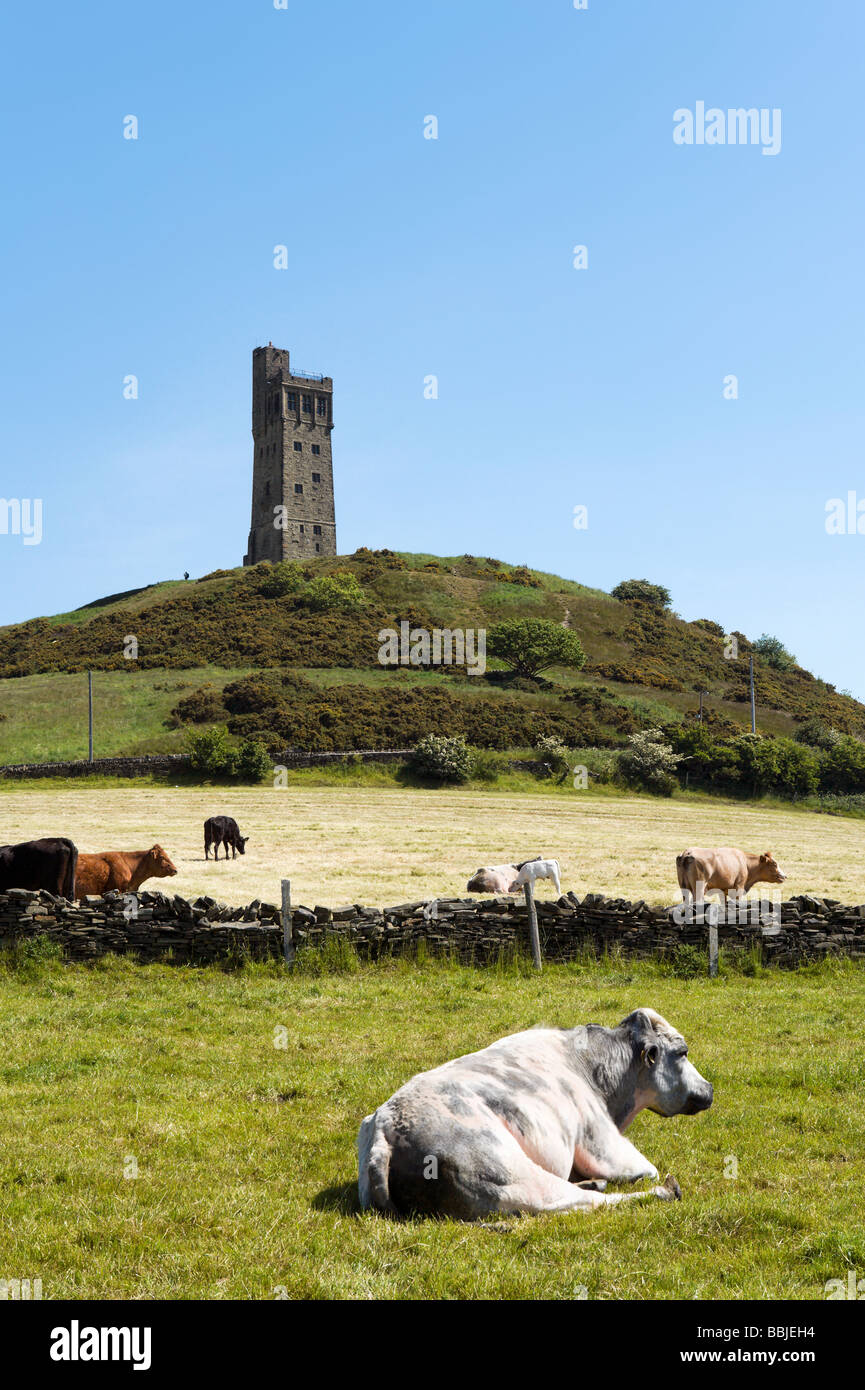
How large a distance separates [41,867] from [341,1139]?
13.0 metres

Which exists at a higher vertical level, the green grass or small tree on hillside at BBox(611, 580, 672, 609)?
small tree on hillside at BBox(611, 580, 672, 609)

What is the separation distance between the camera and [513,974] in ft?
49.0

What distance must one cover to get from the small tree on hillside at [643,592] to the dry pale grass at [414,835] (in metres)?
67.4

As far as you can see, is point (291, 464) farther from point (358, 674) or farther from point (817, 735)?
point (817, 735)

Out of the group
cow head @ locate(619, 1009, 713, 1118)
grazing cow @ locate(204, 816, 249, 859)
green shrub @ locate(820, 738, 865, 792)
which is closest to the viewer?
A: cow head @ locate(619, 1009, 713, 1118)

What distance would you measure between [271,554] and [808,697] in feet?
204

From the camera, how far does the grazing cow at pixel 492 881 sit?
2333 centimetres

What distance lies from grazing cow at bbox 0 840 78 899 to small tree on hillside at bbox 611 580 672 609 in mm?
105807

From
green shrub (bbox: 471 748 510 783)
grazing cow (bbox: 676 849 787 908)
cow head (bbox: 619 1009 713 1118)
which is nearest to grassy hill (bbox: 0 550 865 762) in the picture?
green shrub (bbox: 471 748 510 783)

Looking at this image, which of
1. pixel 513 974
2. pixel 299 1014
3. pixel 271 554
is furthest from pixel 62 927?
pixel 271 554

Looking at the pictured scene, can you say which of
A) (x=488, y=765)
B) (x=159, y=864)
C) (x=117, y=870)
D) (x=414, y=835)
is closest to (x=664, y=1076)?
(x=117, y=870)

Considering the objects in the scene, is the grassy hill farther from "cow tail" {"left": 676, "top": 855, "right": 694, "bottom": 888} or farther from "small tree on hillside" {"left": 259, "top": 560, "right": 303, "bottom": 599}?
"cow tail" {"left": 676, "top": 855, "right": 694, "bottom": 888}

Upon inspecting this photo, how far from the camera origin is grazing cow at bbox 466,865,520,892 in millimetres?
23328
